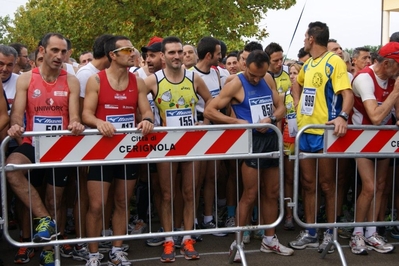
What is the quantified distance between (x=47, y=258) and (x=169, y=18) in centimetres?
1568

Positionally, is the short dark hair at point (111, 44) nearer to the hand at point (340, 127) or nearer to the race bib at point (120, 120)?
the race bib at point (120, 120)

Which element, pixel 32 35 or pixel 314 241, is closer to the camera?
pixel 314 241

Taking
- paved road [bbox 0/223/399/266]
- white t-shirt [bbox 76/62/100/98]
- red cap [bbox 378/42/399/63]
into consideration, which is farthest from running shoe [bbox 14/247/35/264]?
red cap [bbox 378/42/399/63]

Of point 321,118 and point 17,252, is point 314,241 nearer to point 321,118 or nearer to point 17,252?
point 321,118

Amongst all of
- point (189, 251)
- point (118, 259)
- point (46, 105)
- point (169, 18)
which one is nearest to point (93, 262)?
point (118, 259)

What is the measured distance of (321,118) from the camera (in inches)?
228

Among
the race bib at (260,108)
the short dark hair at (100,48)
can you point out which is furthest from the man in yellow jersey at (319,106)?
the short dark hair at (100,48)

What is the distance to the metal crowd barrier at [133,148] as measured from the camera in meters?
4.87

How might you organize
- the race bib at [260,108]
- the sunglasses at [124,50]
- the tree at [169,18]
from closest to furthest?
1. the sunglasses at [124,50]
2. the race bib at [260,108]
3. the tree at [169,18]

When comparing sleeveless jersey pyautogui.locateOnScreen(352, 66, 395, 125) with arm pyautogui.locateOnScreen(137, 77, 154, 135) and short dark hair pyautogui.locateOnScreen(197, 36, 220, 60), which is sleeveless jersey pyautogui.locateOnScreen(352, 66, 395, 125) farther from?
arm pyautogui.locateOnScreen(137, 77, 154, 135)

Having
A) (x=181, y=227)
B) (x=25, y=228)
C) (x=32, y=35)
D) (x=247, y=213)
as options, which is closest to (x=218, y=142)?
(x=247, y=213)

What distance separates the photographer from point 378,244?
5941 millimetres

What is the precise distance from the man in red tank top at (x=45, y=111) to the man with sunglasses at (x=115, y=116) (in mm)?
240

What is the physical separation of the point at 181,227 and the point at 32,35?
138ft
